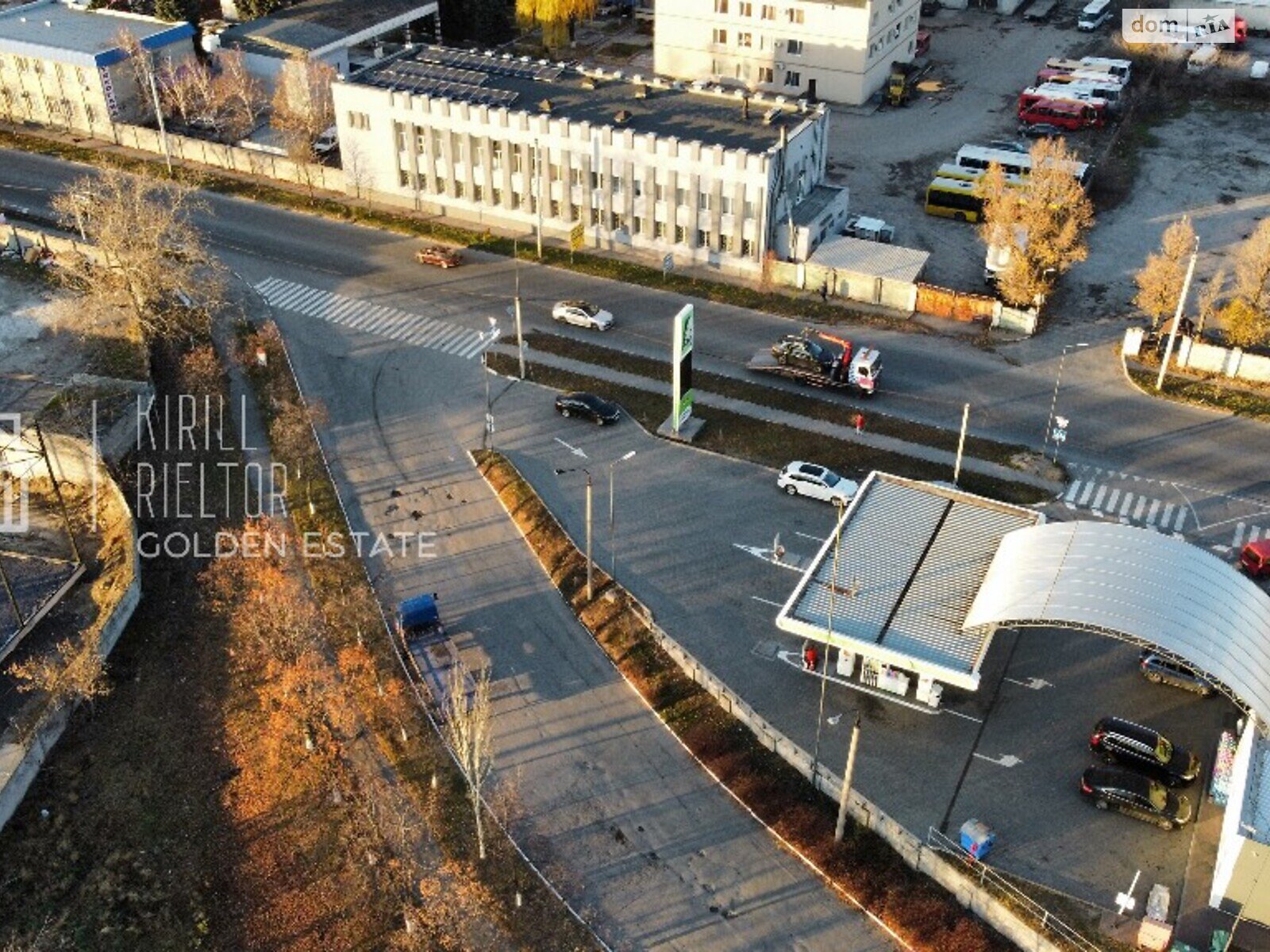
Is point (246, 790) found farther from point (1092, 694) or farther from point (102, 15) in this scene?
point (102, 15)

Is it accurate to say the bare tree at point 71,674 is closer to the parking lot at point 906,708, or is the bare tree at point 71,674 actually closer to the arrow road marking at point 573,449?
the parking lot at point 906,708

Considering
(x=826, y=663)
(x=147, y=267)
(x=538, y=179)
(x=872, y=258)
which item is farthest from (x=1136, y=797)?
(x=147, y=267)

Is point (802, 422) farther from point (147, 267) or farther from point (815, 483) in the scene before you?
point (147, 267)

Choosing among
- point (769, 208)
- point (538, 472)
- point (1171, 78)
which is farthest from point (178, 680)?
point (1171, 78)

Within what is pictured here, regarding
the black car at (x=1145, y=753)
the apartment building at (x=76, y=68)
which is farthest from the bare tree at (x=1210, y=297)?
the apartment building at (x=76, y=68)

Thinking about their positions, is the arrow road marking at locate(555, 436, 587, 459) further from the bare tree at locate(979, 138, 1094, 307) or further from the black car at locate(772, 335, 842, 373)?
the bare tree at locate(979, 138, 1094, 307)

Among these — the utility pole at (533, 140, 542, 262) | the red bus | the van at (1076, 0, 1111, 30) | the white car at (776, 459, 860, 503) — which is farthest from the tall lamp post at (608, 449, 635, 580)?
the van at (1076, 0, 1111, 30)
